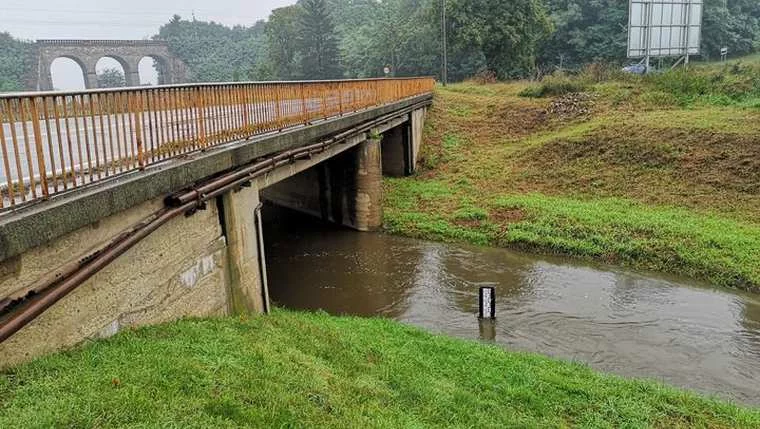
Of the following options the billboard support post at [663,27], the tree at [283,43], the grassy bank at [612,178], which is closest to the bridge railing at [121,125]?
the grassy bank at [612,178]

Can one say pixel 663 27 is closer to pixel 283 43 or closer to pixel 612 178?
pixel 612 178

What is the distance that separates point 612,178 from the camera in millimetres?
17906

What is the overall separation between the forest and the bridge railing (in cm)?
2991

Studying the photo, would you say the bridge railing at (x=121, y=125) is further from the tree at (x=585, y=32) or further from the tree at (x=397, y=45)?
the tree at (x=585, y=32)

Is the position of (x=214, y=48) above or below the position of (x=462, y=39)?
above

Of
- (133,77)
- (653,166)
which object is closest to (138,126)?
(653,166)

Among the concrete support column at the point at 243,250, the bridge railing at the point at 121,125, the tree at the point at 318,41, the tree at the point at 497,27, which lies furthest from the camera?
the tree at the point at 318,41

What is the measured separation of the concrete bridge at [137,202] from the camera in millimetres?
4496

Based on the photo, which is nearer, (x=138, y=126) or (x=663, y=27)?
(x=138, y=126)

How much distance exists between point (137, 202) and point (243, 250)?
2.79 meters

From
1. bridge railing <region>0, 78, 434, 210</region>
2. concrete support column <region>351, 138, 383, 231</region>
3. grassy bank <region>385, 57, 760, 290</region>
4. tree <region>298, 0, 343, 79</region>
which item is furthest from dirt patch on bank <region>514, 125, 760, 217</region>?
tree <region>298, 0, 343, 79</region>

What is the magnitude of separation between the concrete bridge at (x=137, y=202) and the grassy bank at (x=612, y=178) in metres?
6.86

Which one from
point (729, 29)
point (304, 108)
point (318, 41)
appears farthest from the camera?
point (318, 41)

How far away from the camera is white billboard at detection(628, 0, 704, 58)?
2628 cm
